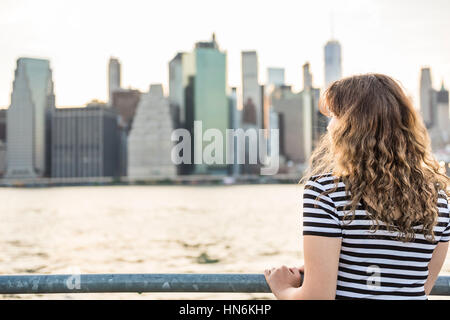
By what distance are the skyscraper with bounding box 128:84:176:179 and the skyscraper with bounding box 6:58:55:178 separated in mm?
32373

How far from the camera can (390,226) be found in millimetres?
1784

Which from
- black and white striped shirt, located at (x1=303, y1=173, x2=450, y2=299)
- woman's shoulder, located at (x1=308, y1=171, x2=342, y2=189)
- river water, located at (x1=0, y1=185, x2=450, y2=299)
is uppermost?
woman's shoulder, located at (x1=308, y1=171, x2=342, y2=189)

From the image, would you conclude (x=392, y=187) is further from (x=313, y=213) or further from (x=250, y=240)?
(x=250, y=240)

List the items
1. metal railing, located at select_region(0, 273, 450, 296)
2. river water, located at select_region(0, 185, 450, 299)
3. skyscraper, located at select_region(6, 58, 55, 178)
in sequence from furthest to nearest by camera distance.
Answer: skyscraper, located at select_region(6, 58, 55, 178) → river water, located at select_region(0, 185, 450, 299) → metal railing, located at select_region(0, 273, 450, 296)

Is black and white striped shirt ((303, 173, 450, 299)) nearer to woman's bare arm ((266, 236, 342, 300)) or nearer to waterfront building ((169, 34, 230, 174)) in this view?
woman's bare arm ((266, 236, 342, 300))

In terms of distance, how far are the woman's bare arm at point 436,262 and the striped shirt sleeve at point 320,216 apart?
2.02 feet

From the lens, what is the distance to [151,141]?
489 ft

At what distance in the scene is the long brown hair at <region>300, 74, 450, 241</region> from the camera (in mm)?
1793

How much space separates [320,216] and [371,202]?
202 millimetres

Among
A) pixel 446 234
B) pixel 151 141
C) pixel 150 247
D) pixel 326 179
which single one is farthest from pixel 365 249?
pixel 151 141

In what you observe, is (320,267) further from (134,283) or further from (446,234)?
(134,283)

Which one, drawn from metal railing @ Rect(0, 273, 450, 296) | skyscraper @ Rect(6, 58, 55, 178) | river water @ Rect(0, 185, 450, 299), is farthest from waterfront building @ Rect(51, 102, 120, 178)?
metal railing @ Rect(0, 273, 450, 296)

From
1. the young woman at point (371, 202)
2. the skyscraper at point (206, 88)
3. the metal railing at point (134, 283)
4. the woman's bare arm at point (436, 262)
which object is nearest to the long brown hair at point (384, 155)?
the young woman at point (371, 202)

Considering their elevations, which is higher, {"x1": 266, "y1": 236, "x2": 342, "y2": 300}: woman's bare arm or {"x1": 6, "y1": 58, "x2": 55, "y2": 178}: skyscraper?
{"x1": 6, "y1": 58, "x2": 55, "y2": 178}: skyscraper
